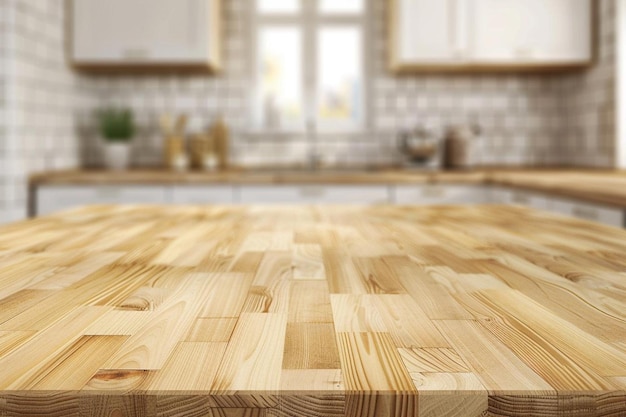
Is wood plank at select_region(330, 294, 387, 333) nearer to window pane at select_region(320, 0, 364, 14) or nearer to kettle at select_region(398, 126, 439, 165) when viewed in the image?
kettle at select_region(398, 126, 439, 165)

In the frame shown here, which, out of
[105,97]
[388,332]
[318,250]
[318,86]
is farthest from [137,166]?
[388,332]

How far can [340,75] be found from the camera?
4293 millimetres

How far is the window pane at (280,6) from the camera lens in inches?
166

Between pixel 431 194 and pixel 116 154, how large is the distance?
1.84 meters

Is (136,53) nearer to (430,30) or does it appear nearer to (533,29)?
(430,30)

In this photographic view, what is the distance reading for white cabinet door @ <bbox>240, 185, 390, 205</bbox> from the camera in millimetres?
3398

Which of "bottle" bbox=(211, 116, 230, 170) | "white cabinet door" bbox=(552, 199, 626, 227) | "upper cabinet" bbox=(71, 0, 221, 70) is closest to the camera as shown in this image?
"white cabinet door" bbox=(552, 199, 626, 227)

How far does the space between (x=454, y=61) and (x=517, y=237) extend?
2.74 meters

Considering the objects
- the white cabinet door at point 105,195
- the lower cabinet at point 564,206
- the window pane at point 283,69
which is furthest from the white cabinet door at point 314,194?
the window pane at point 283,69

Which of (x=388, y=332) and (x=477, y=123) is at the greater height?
(x=477, y=123)

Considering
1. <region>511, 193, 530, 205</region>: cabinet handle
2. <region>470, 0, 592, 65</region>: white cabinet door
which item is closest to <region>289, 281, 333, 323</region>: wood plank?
<region>511, 193, 530, 205</region>: cabinet handle

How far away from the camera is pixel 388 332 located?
1.95 feet

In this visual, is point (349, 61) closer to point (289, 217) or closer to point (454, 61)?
point (454, 61)

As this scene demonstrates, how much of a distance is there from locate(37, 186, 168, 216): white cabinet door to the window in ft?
3.45
